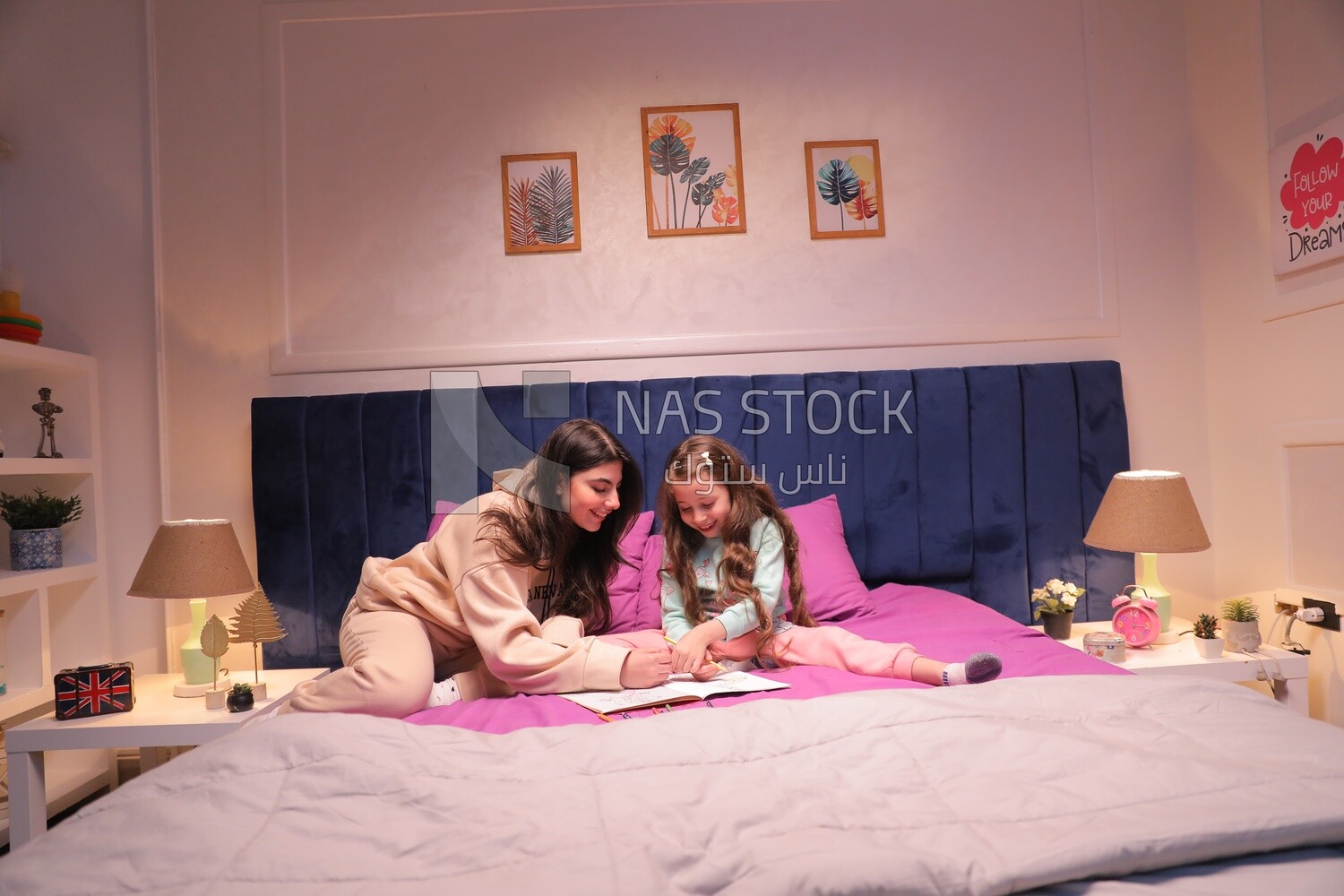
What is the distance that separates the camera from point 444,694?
68.2 inches

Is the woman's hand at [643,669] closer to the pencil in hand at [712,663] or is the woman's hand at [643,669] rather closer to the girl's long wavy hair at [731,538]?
the pencil in hand at [712,663]

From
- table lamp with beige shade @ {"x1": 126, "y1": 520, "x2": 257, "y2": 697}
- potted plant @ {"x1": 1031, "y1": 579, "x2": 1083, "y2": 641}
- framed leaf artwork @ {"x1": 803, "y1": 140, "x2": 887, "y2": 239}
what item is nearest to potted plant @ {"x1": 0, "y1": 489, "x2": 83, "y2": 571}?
table lamp with beige shade @ {"x1": 126, "y1": 520, "x2": 257, "y2": 697}

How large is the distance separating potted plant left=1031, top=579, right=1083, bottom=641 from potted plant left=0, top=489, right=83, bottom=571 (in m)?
2.75

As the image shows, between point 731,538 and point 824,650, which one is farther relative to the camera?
point 731,538

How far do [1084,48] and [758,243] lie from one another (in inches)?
48.0

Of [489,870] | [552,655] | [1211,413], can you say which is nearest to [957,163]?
[1211,413]

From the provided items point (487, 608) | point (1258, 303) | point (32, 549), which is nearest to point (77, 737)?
point (32, 549)

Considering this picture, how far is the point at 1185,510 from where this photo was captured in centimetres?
215

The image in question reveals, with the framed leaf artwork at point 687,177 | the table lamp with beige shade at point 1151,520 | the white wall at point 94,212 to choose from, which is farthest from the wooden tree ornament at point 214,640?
the table lamp with beige shade at point 1151,520

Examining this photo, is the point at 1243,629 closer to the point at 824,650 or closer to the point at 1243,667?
the point at 1243,667

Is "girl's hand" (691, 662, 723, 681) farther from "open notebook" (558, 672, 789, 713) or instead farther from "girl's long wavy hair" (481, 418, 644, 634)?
"girl's long wavy hair" (481, 418, 644, 634)

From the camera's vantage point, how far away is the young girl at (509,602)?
1.66 meters

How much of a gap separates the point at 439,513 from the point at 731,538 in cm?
87

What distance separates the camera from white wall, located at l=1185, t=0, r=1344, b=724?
218cm
